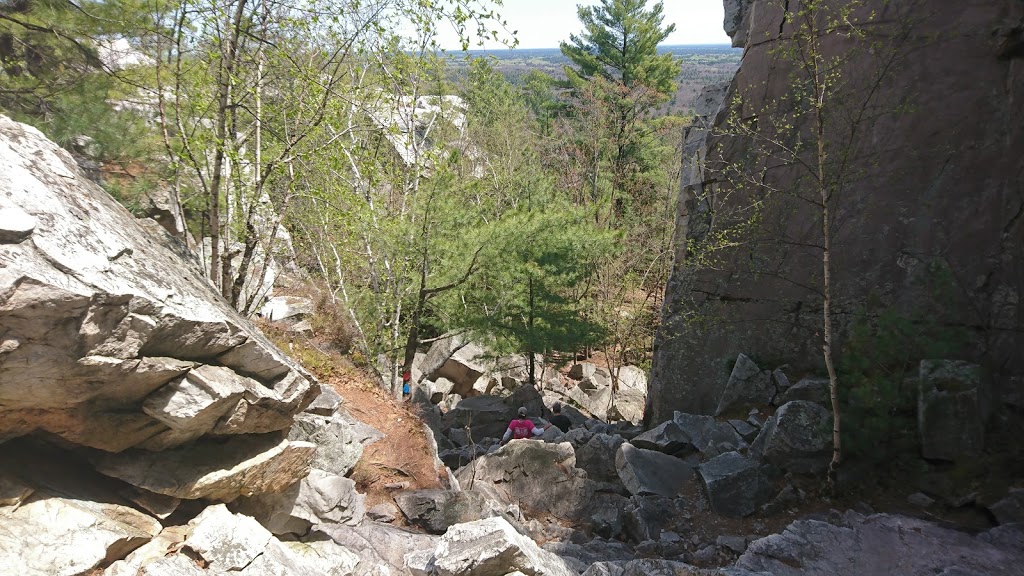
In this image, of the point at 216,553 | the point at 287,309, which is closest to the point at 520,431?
the point at 287,309

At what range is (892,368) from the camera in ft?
25.6

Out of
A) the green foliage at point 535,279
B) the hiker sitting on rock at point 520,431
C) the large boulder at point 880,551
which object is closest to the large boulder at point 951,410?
the large boulder at point 880,551

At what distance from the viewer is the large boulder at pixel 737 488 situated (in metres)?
7.77

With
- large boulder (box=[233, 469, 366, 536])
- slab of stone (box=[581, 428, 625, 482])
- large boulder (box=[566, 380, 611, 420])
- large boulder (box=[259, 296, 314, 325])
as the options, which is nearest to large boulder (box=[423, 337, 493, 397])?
large boulder (box=[566, 380, 611, 420])

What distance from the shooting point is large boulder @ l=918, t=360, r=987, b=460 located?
7.14m

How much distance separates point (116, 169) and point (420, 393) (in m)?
8.20

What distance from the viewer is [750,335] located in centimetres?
1016

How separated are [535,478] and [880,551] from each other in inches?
175

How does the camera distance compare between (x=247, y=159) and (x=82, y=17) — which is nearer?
(x=82, y=17)

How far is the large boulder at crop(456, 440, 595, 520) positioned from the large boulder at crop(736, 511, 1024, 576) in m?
2.81

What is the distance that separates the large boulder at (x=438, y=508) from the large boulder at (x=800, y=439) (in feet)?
13.0

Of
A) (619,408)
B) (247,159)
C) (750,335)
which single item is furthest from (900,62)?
(619,408)

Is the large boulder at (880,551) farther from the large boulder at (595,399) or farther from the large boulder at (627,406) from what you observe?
the large boulder at (595,399)

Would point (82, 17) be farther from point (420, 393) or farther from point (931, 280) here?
point (931, 280)
